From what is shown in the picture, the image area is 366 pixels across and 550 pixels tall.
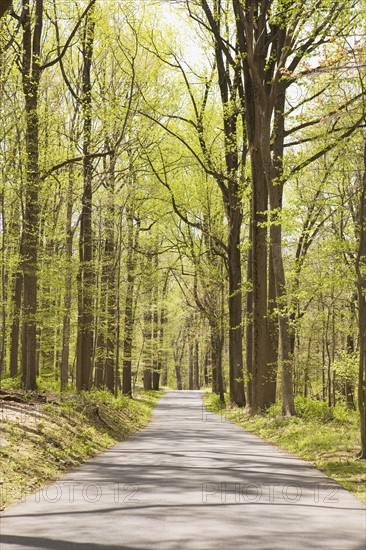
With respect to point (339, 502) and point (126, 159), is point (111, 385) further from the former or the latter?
point (339, 502)

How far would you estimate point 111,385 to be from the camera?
90.2 feet

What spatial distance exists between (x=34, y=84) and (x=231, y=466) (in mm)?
11720

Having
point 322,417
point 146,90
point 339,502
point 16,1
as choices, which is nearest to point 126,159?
point 146,90

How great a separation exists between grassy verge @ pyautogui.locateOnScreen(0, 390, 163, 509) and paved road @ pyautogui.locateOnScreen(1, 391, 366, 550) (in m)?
0.38

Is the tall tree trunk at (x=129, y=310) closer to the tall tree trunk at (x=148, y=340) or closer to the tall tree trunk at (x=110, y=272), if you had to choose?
the tall tree trunk at (x=110, y=272)

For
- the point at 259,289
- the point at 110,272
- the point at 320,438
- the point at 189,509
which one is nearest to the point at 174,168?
the point at 110,272

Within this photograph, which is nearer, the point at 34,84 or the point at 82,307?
the point at 34,84

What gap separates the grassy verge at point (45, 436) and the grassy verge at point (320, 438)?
376 cm

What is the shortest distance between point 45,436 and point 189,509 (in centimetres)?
515

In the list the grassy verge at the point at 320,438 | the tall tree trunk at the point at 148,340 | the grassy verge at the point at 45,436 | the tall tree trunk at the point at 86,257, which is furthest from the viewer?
the tall tree trunk at the point at 148,340

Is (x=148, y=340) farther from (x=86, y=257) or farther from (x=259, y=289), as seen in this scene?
(x=259, y=289)

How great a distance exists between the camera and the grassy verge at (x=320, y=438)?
947cm

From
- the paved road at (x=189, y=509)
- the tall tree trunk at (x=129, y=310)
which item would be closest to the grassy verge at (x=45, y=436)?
the paved road at (x=189, y=509)

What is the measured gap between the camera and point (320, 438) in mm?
12906
